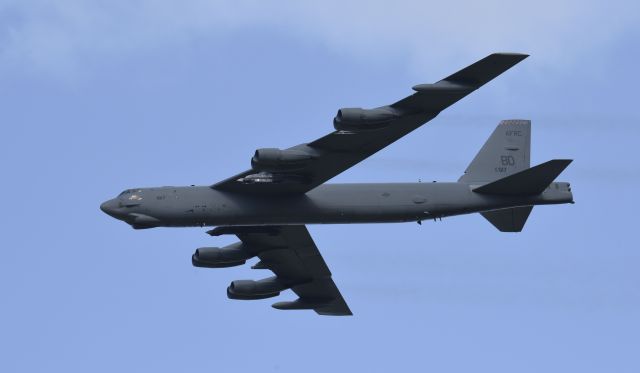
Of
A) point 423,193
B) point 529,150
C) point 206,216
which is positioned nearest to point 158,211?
point 206,216

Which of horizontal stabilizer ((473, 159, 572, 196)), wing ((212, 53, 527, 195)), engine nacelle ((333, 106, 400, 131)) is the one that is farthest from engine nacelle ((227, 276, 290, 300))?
engine nacelle ((333, 106, 400, 131))

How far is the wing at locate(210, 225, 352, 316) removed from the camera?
64.9 metres

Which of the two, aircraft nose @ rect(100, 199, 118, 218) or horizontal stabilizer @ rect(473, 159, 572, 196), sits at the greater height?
horizontal stabilizer @ rect(473, 159, 572, 196)

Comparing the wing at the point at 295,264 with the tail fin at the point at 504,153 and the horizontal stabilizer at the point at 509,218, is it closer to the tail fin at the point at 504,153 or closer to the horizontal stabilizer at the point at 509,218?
the tail fin at the point at 504,153

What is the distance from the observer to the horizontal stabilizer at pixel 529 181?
59.1 metres

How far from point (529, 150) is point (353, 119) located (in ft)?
42.6

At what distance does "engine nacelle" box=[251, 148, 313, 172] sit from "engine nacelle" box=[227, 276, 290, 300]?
37.0 ft

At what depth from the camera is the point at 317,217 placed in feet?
200

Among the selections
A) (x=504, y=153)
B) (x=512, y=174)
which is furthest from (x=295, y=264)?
(x=512, y=174)

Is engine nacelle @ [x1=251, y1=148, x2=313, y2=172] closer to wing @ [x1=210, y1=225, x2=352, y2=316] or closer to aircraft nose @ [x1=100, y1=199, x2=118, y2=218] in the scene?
wing @ [x1=210, y1=225, x2=352, y2=316]

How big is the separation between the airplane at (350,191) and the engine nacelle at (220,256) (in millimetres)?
Answer: 46

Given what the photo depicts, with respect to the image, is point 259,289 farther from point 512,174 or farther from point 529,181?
point 529,181

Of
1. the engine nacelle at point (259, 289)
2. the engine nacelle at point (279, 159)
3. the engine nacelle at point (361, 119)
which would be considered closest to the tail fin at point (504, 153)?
the engine nacelle at point (361, 119)

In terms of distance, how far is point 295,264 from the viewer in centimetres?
6744
